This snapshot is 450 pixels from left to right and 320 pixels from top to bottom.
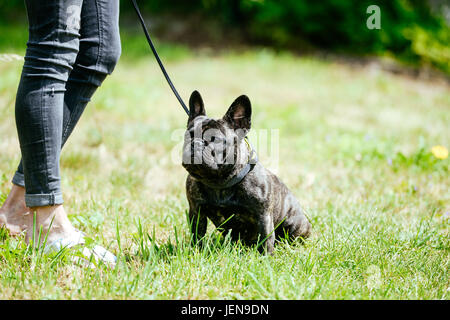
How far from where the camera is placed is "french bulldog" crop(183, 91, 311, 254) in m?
2.15

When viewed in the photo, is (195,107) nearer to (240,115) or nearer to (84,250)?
(240,115)

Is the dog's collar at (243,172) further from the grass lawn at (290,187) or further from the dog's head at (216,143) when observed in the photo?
the grass lawn at (290,187)

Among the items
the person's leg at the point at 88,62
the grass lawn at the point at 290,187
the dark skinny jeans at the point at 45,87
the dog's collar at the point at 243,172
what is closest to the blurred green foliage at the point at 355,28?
the grass lawn at the point at 290,187

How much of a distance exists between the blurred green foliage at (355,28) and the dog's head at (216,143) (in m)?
10.7

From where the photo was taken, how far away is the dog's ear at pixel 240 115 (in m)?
2.30

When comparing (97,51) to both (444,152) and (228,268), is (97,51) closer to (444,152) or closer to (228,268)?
(228,268)

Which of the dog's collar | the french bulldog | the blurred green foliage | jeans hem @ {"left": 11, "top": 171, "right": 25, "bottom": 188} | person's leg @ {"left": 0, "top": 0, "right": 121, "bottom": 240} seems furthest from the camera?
the blurred green foliage

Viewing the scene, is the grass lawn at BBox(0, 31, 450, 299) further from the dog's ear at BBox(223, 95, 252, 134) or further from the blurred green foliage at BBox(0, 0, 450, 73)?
the blurred green foliage at BBox(0, 0, 450, 73)

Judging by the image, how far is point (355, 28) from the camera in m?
12.0

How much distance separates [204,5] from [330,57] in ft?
17.8

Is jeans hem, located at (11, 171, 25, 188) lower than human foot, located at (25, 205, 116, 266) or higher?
higher

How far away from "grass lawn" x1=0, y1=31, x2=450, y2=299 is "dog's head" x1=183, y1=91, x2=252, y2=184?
416mm

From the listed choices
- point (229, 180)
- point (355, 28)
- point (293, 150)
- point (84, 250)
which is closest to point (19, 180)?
point (84, 250)

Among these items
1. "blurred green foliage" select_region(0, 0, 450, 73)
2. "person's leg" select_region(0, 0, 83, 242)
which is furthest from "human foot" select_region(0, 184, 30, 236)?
"blurred green foliage" select_region(0, 0, 450, 73)
